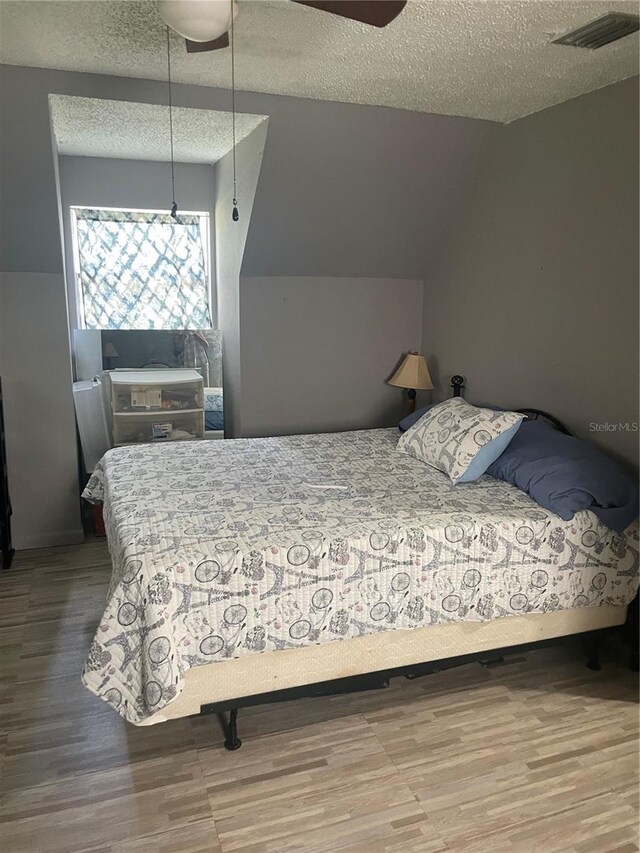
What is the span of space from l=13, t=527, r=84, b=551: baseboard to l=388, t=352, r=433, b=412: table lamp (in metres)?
2.17

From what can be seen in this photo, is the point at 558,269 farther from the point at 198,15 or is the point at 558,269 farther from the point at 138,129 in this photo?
the point at 138,129

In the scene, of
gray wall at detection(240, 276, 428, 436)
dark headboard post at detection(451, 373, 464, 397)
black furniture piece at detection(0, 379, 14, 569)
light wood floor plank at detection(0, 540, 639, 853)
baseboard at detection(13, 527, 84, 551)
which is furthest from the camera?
gray wall at detection(240, 276, 428, 436)

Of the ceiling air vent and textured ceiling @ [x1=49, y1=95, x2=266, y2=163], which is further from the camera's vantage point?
textured ceiling @ [x1=49, y1=95, x2=266, y2=163]

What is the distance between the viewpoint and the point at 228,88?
9.63ft

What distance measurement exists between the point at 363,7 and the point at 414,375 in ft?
8.58

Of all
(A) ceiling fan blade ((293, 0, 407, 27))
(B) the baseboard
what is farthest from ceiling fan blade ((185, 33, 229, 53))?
(B) the baseboard

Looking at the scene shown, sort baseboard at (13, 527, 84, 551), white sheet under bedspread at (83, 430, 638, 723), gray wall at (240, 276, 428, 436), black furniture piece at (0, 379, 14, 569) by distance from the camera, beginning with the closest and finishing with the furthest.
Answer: white sheet under bedspread at (83, 430, 638, 723)
black furniture piece at (0, 379, 14, 569)
baseboard at (13, 527, 84, 551)
gray wall at (240, 276, 428, 436)

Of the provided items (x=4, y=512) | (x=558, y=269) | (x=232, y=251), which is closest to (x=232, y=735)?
(x=4, y=512)

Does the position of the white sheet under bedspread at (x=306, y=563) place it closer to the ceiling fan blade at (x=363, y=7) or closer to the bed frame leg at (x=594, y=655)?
the bed frame leg at (x=594, y=655)

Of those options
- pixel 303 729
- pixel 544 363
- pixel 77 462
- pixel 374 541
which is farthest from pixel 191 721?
pixel 544 363

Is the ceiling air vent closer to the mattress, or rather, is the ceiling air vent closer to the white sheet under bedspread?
the white sheet under bedspread

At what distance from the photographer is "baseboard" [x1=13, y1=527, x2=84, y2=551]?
3697mm

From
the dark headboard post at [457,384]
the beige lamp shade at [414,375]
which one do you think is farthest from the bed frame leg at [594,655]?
the beige lamp shade at [414,375]

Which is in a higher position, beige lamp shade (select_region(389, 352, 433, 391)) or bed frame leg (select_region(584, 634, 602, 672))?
beige lamp shade (select_region(389, 352, 433, 391))
